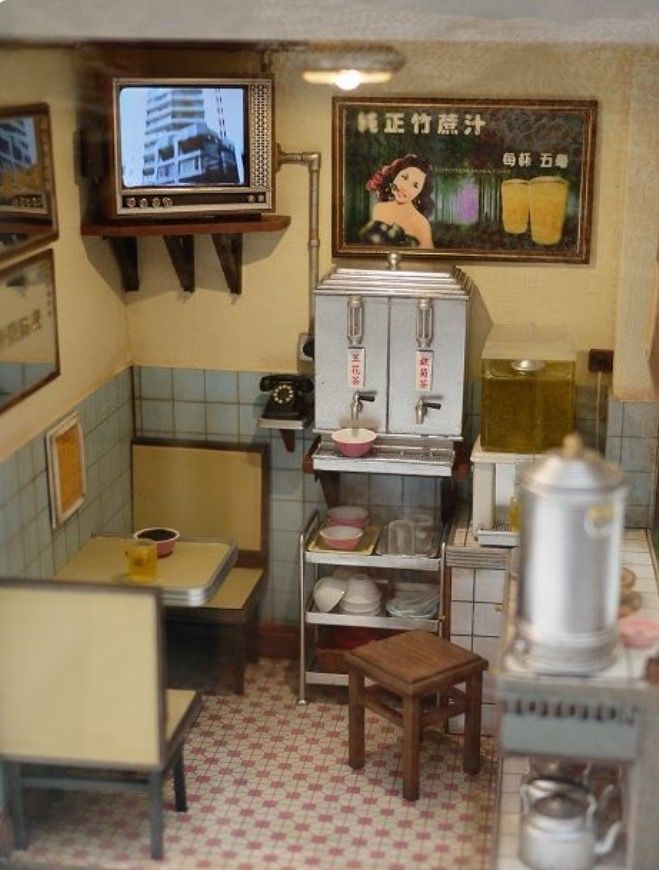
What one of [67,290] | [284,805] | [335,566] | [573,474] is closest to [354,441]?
[335,566]

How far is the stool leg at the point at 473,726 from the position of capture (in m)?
3.45

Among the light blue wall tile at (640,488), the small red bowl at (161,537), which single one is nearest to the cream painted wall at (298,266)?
the light blue wall tile at (640,488)

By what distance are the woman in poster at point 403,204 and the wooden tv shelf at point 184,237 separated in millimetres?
261

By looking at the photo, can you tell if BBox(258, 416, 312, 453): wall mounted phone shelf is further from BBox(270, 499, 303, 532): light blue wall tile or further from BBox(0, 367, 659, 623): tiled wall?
BBox(270, 499, 303, 532): light blue wall tile

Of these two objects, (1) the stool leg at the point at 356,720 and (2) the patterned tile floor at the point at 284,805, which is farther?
(1) the stool leg at the point at 356,720

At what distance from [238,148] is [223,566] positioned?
3.25 ft

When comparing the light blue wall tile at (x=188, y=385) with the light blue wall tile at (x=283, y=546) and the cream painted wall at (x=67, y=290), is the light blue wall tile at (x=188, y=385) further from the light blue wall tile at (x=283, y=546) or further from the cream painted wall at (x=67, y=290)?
the light blue wall tile at (x=283, y=546)

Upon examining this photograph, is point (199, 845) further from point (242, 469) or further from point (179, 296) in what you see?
point (179, 296)

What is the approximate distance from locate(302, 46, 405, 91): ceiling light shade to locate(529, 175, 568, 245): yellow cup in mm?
544

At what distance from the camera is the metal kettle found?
2736mm

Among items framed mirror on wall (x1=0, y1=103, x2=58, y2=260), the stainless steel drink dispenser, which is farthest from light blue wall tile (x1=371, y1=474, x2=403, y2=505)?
framed mirror on wall (x1=0, y1=103, x2=58, y2=260)

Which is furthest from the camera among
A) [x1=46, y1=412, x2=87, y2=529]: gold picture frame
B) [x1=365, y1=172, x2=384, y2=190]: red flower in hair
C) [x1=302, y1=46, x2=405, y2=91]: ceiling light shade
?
[x1=365, y1=172, x2=384, y2=190]: red flower in hair

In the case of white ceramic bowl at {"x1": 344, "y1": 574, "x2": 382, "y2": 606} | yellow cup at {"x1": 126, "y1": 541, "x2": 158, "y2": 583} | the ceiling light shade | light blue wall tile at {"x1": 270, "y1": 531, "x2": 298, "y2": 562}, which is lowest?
white ceramic bowl at {"x1": 344, "y1": 574, "x2": 382, "y2": 606}

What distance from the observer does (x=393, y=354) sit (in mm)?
3510
